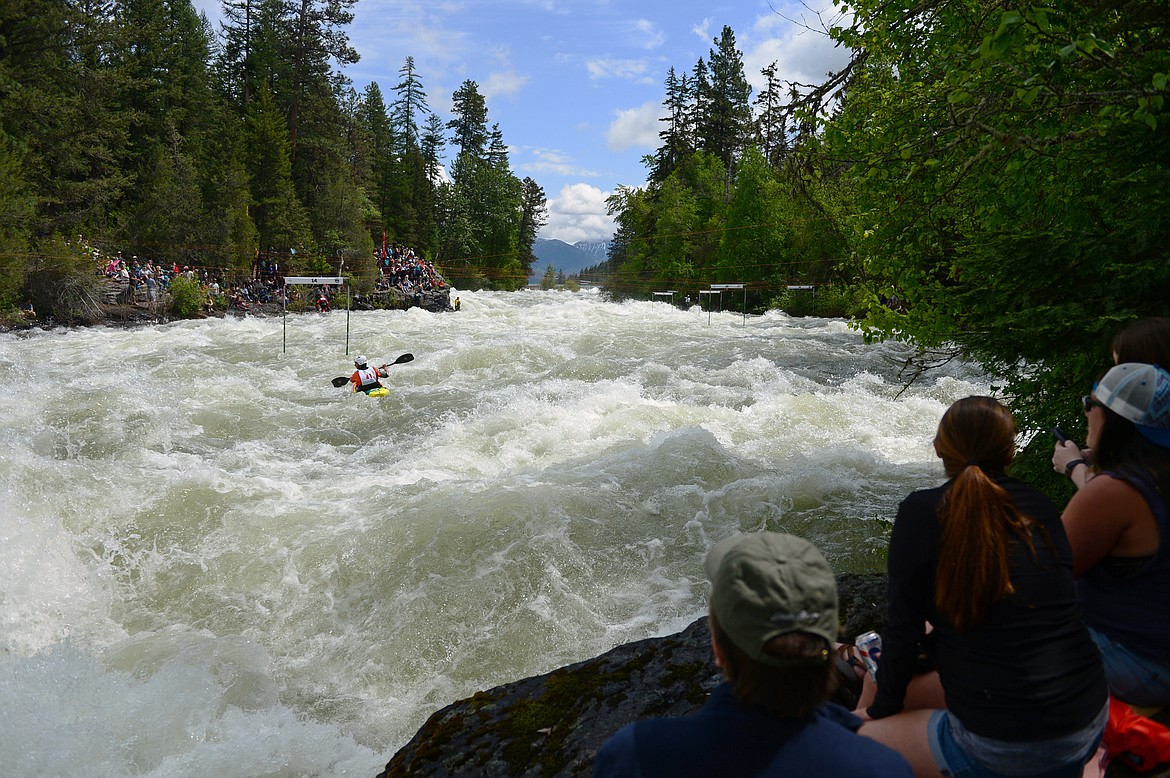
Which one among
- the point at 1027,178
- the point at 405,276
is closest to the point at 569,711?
the point at 1027,178

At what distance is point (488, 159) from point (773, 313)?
4919cm

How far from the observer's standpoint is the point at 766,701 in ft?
4.84

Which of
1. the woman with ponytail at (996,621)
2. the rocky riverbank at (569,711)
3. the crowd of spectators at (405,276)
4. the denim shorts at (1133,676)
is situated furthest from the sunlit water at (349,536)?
the crowd of spectators at (405,276)

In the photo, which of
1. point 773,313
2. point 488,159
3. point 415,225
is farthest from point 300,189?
point 488,159

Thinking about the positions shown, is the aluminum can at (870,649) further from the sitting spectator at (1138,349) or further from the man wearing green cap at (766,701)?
the man wearing green cap at (766,701)

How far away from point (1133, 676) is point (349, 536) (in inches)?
224

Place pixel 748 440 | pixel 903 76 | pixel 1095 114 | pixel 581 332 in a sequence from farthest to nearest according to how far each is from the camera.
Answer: pixel 581 332 < pixel 748 440 < pixel 903 76 < pixel 1095 114

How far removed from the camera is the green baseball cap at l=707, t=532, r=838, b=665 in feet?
4.78

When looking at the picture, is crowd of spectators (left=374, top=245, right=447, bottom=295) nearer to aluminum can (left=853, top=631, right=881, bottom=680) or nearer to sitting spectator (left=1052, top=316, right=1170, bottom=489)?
aluminum can (left=853, top=631, right=881, bottom=680)

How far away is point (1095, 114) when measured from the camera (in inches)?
184

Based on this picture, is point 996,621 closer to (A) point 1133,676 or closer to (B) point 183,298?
(A) point 1133,676

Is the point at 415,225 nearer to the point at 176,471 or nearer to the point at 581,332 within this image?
the point at 581,332

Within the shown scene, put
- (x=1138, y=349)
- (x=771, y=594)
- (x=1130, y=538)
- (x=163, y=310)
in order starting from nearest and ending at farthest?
(x=771, y=594), (x=1130, y=538), (x=1138, y=349), (x=163, y=310)

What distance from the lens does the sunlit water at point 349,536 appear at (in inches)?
172
